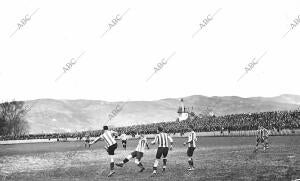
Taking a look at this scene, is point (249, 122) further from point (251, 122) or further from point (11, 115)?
point (11, 115)

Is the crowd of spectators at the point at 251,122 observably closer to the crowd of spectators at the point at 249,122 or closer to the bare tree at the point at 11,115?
the crowd of spectators at the point at 249,122

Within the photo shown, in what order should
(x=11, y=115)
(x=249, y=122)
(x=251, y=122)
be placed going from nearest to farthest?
(x=251, y=122) < (x=249, y=122) < (x=11, y=115)

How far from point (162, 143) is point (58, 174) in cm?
458

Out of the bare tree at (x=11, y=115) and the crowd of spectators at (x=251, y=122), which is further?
the bare tree at (x=11, y=115)

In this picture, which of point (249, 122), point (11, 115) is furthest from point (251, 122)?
point (11, 115)

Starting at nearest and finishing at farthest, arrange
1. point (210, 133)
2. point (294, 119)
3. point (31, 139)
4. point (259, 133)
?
point (259, 133) → point (294, 119) → point (210, 133) → point (31, 139)

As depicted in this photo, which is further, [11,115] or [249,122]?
[11,115]

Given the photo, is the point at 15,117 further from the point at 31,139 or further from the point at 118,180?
the point at 118,180

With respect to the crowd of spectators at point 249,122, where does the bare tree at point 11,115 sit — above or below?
above

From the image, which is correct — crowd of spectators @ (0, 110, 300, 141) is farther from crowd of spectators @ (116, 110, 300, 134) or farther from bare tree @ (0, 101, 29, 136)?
bare tree @ (0, 101, 29, 136)

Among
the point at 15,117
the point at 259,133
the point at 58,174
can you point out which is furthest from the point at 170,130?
the point at 58,174

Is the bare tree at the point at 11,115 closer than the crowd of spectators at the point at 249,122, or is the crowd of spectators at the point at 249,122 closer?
the crowd of spectators at the point at 249,122

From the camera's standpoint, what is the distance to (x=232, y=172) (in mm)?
17172

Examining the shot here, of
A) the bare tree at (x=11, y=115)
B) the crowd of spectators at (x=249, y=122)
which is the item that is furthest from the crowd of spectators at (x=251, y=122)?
the bare tree at (x=11, y=115)
